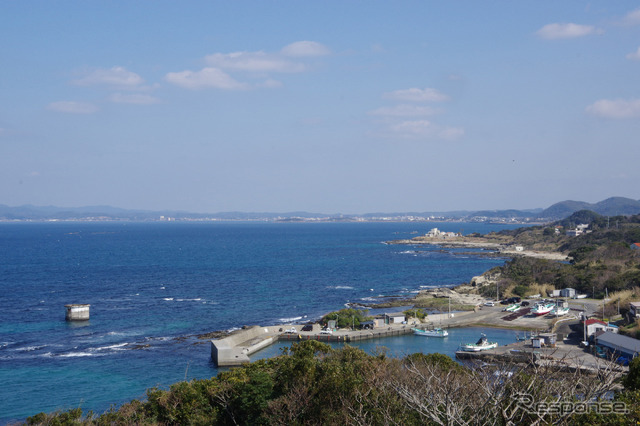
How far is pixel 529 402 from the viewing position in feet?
36.9

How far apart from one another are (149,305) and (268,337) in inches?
801

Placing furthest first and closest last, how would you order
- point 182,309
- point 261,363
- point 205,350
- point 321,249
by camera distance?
point 321,249 < point 182,309 < point 205,350 < point 261,363

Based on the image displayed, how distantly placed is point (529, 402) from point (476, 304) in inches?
1968

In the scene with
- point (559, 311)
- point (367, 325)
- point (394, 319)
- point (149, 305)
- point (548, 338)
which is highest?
point (548, 338)

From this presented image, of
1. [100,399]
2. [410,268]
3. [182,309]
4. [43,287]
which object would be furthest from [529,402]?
[410,268]

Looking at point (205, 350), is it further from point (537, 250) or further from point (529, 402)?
point (537, 250)

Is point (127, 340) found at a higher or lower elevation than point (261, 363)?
→ lower

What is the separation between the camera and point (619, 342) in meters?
33.0

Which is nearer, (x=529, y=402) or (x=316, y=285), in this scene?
(x=529, y=402)

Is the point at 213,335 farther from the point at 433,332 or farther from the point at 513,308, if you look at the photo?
the point at 513,308

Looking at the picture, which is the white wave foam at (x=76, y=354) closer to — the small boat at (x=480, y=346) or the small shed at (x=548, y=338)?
the small boat at (x=480, y=346)

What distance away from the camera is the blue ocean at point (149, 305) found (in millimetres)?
32375

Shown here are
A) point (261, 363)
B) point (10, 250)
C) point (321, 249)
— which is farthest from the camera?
point (321, 249)

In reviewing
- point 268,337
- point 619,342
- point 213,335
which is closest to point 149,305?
point 213,335
